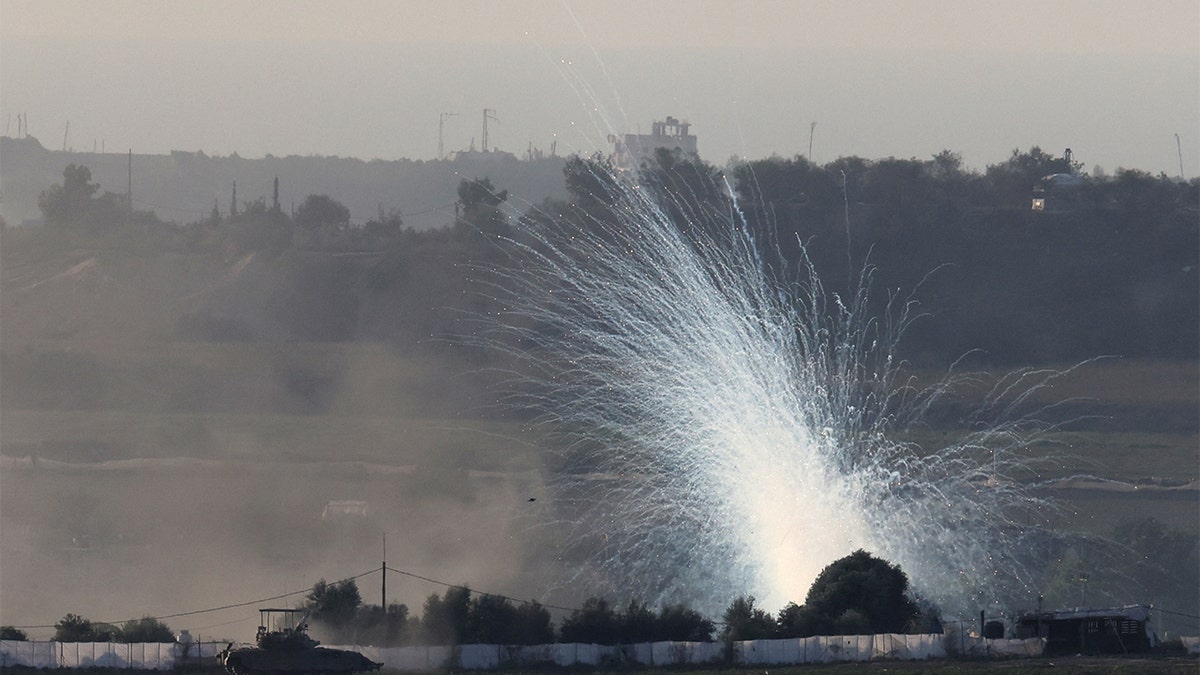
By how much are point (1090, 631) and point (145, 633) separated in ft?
107

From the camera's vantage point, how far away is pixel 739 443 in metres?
101

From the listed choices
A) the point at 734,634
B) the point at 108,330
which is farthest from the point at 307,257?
the point at 734,634

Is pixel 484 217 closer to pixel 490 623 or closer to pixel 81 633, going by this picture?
pixel 81 633

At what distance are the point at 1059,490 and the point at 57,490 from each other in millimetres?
56550

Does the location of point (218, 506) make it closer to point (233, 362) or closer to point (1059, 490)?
point (233, 362)

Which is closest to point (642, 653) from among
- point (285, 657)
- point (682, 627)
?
point (682, 627)

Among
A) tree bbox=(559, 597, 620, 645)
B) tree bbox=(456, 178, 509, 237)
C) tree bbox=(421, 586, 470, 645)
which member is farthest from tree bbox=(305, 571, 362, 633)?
tree bbox=(456, 178, 509, 237)

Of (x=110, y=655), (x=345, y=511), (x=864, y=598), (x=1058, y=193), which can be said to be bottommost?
(x=110, y=655)

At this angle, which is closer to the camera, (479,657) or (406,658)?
(406,658)

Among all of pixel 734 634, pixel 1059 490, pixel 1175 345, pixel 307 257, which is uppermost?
pixel 307 257

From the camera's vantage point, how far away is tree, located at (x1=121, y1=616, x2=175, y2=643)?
87312 millimetres

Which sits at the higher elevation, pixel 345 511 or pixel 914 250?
pixel 914 250

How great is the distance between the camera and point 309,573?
119m

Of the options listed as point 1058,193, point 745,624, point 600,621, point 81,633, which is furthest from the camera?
point 1058,193
